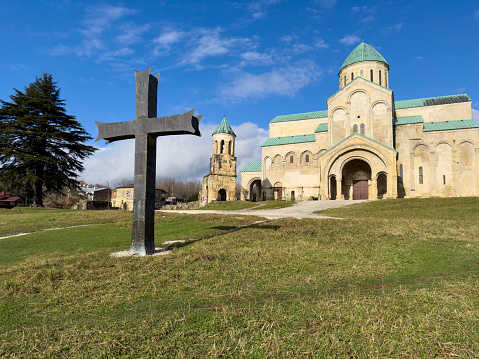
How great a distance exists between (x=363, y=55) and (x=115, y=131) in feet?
130

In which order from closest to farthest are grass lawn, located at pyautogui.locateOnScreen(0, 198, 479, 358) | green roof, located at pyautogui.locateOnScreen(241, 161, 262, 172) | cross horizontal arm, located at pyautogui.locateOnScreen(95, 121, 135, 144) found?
grass lawn, located at pyautogui.locateOnScreen(0, 198, 479, 358) < cross horizontal arm, located at pyautogui.locateOnScreen(95, 121, 135, 144) < green roof, located at pyautogui.locateOnScreen(241, 161, 262, 172)

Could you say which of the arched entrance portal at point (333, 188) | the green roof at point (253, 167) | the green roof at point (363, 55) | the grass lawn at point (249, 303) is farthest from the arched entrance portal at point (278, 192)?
the grass lawn at point (249, 303)

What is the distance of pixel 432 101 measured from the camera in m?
39.2

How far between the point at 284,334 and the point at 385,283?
95.3 inches

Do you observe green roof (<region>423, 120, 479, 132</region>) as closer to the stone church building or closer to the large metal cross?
the stone church building

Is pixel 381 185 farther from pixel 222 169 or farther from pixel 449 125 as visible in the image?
pixel 222 169

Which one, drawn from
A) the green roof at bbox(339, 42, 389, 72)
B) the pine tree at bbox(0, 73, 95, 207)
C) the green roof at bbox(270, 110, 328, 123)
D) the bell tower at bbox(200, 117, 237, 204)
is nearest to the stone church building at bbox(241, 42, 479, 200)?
the green roof at bbox(339, 42, 389, 72)

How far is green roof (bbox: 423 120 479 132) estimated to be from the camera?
3331cm

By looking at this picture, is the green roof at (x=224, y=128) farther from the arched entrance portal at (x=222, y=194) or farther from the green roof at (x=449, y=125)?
the green roof at (x=449, y=125)

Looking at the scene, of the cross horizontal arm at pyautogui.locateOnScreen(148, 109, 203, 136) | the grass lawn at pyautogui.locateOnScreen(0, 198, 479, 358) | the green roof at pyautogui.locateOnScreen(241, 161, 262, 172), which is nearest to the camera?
the grass lawn at pyautogui.locateOnScreen(0, 198, 479, 358)

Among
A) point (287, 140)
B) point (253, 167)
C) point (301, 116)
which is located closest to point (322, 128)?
point (287, 140)

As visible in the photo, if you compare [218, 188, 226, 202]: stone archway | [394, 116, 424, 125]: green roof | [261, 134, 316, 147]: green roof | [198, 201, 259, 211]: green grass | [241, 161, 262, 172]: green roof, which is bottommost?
[198, 201, 259, 211]: green grass

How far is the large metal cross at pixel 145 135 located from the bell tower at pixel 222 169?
99.0 feet

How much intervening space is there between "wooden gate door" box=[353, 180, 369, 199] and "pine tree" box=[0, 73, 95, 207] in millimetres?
31441
